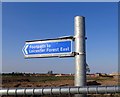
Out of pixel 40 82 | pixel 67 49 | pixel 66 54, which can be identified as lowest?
pixel 40 82

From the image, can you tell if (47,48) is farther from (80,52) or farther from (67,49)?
(80,52)

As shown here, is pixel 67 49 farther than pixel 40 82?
No

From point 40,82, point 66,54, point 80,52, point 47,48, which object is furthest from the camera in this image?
point 40,82

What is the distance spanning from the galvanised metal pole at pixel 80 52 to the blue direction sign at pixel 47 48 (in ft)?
0.89

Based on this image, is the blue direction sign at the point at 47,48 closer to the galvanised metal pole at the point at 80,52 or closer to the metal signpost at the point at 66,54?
the metal signpost at the point at 66,54

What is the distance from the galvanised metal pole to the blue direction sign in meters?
0.27

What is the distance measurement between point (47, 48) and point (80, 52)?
89 centimetres

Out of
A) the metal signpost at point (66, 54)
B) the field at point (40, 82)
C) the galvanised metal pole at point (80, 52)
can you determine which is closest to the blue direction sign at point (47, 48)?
the metal signpost at point (66, 54)

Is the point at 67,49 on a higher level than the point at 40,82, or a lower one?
higher

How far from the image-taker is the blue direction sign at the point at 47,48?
6945 millimetres

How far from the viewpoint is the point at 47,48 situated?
7.05m

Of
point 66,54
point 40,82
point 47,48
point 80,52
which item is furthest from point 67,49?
point 40,82

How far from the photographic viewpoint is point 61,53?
6910mm

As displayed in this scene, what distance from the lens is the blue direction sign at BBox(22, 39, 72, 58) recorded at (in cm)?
695
